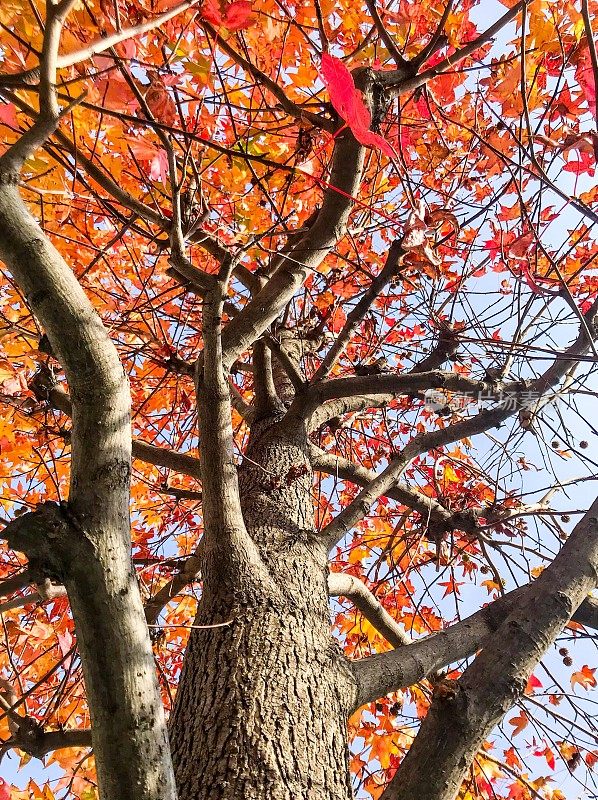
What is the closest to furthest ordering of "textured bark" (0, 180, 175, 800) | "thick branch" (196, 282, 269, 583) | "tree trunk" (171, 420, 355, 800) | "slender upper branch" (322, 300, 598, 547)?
"textured bark" (0, 180, 175, 800) → "tree trunk" (171, 420, 355, 800) → "thick branch" (196, 282, 269, 583) → "slender upper branch" (322, 300, 598, 547)

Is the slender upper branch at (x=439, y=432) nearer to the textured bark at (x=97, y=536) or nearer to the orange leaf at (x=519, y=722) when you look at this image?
the textured bark at (x=97, y=536)

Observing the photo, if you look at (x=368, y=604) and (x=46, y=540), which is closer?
(x=46, y=540)

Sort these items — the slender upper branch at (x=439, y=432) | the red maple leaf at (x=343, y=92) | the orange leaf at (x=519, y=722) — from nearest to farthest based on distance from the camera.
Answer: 1. the red maple leaf at (x=343, y=92)
2. the slender upper branch at (x=439, y=432)
3. the orange leaf at (x=519, y=722)

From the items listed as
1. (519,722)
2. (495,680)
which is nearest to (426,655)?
(495,680)

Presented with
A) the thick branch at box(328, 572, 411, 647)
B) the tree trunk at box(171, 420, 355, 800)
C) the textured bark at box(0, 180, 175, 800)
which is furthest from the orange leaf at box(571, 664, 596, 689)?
the textured bark at box(0, 180, 175, 800)

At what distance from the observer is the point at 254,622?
174 cm

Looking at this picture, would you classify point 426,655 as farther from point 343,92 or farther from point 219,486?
point 343,92

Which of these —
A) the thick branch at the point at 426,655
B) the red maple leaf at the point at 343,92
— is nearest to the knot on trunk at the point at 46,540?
the thick branch at the point at 426,655

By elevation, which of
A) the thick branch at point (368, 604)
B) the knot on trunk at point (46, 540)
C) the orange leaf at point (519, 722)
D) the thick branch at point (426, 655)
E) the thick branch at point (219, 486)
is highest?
the thick branch at point (219, 486)

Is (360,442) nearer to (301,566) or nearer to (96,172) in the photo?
(301,566)

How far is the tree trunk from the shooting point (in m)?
1.39

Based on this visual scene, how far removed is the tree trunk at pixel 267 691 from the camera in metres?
1.39

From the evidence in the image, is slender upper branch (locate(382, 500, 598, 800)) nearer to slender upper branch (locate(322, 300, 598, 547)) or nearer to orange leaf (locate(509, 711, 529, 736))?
slender upper branch (locate(322, 300, 598, 547))

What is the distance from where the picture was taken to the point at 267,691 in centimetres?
156
